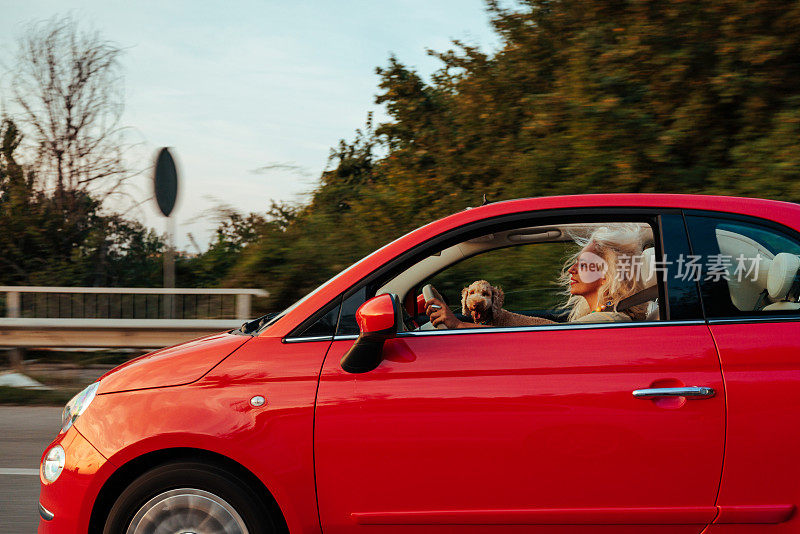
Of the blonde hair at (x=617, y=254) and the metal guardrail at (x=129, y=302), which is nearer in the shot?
the blonde hair at (x=617, y=254)

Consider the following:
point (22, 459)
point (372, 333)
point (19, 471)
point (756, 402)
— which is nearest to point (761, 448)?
point (756, 402)

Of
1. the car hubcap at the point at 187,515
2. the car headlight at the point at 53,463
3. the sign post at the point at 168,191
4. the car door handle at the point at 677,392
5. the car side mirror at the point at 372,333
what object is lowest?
the car hubcap at the point at 187,515

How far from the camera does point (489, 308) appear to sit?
340 centimetres

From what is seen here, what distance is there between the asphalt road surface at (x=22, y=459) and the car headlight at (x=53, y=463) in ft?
3.59

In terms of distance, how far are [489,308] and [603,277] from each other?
0.54 metres

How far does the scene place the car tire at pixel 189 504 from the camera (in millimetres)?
2730

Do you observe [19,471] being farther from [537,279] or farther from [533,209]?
[533,209]

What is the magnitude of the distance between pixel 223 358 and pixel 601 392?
1.38 meters

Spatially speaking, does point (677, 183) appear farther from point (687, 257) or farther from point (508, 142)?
point (687, 257)

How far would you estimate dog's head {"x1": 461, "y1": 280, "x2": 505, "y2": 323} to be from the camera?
11.1 feet

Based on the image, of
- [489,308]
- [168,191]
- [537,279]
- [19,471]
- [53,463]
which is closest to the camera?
[53,463]

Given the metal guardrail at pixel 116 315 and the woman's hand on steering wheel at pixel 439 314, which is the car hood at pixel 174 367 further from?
the metal guardrail at pixel 116 315

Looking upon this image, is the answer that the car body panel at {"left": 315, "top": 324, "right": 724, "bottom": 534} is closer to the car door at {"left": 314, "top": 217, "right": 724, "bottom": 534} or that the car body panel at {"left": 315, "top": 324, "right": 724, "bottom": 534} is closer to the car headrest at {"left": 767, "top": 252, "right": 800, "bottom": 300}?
the car door at {"left": 314, "top": 217, "right": 724, "bottom": 534}

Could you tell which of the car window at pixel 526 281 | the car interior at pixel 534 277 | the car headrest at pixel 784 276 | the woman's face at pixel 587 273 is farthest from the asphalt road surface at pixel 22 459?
the car headrest at pixel 784 276
